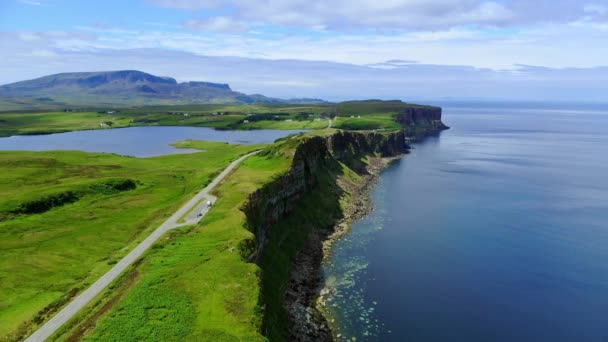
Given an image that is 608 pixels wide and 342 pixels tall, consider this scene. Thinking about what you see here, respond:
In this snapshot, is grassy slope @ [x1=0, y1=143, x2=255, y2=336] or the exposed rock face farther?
the exposed rock face

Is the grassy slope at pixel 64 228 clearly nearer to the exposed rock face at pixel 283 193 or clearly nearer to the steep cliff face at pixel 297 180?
the exposed rock face at pixel 283 193

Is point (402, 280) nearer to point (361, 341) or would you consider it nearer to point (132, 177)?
point (361, 341)

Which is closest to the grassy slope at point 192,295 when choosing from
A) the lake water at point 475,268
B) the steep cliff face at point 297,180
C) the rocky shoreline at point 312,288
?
the steep cliff face at point 297,180

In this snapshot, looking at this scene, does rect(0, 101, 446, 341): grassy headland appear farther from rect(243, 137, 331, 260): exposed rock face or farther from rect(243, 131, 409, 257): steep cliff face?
rect(243, 131, 409, 257): steep cliff face

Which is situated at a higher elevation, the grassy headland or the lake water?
the grassy headland

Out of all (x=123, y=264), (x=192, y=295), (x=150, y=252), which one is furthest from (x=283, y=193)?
(x=192, y=295)

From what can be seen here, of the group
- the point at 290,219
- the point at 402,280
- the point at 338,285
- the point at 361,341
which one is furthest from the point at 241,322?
the point at 290,219

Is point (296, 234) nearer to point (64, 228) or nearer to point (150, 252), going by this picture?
point (150, 252)

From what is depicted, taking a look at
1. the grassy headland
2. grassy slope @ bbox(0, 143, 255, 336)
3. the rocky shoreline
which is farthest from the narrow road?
the rocky shoreline
